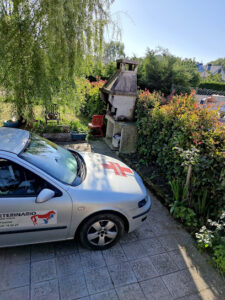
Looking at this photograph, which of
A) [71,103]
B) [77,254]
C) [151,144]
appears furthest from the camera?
[71,103]

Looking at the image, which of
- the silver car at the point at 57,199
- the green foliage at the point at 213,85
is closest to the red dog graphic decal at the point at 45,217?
the silver car at the point at 57,199

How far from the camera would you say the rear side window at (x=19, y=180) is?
7.25 ft

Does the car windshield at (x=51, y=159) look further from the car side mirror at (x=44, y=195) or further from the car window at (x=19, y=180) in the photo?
the car side mirror at (x=44, y=195)

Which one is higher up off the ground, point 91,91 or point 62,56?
point 62,56

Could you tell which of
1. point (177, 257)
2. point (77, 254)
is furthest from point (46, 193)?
point (177, 257)

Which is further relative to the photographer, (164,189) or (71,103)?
(71,103)

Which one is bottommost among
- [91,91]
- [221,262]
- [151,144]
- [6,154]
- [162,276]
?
[162,276]

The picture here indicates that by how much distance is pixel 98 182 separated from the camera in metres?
2.59

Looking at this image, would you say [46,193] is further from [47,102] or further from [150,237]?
[47,102]

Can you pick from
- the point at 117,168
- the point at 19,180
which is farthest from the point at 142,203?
the point at 19,180

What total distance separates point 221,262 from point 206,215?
39.4 inches

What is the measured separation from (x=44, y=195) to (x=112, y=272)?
1317mm

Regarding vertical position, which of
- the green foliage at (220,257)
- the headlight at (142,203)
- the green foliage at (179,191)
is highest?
the headlight at (142,203)

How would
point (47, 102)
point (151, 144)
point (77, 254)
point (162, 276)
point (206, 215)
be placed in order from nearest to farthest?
point (162, 276) < point (77, 254) < point (206, 215) < point (151, 144) < point (47, 102)
